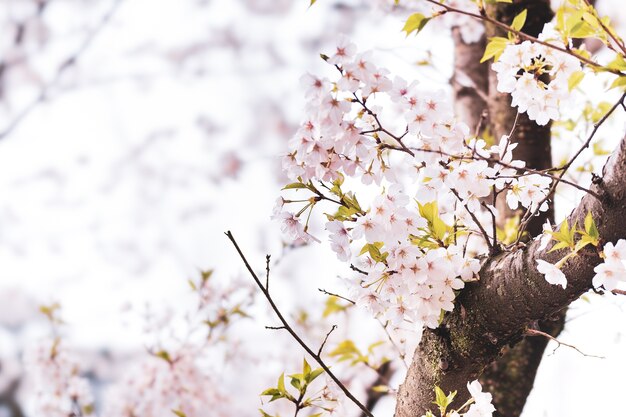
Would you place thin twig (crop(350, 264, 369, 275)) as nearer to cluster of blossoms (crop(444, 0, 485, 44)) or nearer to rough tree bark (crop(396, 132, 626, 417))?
rough tree bark (crop(396, 132, 626, 417))

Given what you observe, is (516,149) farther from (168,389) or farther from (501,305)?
(168,389)

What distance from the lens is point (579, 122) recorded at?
52.9 inches

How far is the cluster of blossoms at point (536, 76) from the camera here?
2.48ft

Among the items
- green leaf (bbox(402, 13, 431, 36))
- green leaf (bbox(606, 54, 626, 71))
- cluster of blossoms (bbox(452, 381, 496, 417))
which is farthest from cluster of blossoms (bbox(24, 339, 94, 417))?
green leaf (bbox(606, 54, 626, 71))

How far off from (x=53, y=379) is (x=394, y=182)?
6.56 feet

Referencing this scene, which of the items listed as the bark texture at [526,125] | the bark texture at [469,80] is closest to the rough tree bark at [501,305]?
the bark texture at [526,125]

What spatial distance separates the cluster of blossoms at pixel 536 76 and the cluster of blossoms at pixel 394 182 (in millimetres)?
70

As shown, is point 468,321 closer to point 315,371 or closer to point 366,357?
point 315,371

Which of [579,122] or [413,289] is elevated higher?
[579,122]

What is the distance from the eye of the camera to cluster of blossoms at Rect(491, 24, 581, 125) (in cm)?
75

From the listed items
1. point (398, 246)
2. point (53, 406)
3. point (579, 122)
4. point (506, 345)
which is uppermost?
point (53, 406)

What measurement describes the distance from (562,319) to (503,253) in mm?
638

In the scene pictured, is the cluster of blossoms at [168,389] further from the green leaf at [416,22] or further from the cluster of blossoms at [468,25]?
the green leaf at [416,22]

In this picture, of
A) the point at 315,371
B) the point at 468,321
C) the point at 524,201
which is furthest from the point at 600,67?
the point at 315,371
